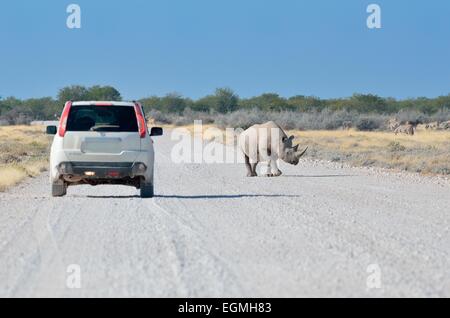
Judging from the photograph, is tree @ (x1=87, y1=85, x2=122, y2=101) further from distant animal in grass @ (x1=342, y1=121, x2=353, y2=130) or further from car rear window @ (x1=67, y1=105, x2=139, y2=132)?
car rear window @ (x1=67, y1=105, x2=139, y2=132)

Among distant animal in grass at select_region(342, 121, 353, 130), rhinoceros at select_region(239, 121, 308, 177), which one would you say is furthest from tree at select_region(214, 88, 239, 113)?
rhinoceros at select_region(239, 121, 308, 177)

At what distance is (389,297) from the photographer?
24.8 ft

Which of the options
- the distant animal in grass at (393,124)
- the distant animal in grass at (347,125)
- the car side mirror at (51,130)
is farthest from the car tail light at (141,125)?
the distant animal in grass at (347,125)

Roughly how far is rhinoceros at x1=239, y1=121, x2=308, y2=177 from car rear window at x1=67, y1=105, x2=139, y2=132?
26.8 feet

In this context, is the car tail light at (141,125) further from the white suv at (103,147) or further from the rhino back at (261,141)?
the rhino back at (261,141)

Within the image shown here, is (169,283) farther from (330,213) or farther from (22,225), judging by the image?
(330,213)

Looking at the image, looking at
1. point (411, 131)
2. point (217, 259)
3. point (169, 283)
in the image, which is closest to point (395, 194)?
point (217, 259)

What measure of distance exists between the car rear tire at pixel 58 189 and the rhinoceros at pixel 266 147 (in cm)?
818

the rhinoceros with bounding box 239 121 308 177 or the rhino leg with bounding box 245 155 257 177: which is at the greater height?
the rhinoceros with bounding box 239 121 308 177

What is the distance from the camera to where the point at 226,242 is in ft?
35.1

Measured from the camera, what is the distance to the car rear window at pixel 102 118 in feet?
53.3

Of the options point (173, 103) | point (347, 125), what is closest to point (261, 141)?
point (347, 125)

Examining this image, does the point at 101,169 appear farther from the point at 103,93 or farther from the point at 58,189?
the point at 103,93

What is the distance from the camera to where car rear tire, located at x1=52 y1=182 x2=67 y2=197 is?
652 inches
